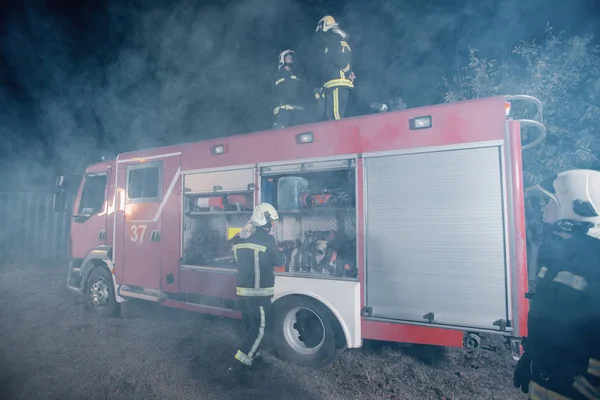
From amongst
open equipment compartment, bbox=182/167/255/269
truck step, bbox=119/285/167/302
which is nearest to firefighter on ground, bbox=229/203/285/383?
open equipment compartment, bbox=182/167/255/269

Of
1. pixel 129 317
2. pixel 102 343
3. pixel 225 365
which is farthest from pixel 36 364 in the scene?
pixel 225 365

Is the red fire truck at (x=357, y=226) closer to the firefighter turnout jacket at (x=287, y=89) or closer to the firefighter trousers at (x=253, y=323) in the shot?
the firefighter trousers at (x=253, y=323)

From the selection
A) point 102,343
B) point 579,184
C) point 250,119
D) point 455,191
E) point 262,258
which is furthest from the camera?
point 250,119

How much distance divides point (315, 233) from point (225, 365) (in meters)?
1.93

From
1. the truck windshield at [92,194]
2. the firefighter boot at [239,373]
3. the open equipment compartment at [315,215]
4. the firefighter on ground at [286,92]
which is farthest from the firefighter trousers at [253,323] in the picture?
the truck windshield at [92,194]

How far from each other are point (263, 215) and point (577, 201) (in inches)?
109

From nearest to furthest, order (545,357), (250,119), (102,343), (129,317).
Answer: (545,357), (102,343), (129,317), (250,119)

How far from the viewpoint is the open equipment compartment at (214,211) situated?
4398mm

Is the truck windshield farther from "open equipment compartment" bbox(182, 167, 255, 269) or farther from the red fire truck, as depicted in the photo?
"open equipment compartment" bbox(182, 167, 255, 269)

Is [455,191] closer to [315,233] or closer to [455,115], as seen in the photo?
[455,115]

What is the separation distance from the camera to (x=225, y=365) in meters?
3.72

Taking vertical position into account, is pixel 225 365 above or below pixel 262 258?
below

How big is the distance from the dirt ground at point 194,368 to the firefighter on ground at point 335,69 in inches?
139

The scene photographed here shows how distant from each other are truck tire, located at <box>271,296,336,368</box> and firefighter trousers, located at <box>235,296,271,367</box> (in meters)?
0.20
